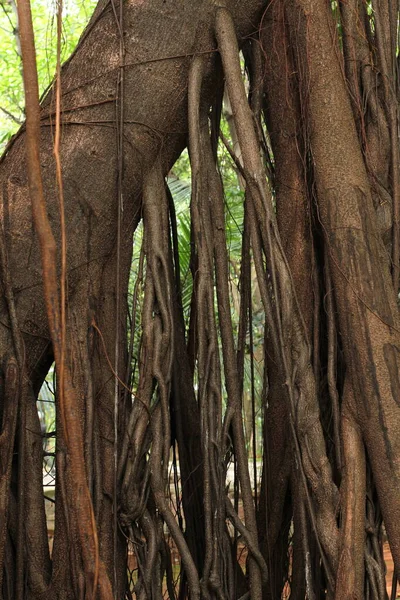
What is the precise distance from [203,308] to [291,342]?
10.3 inches

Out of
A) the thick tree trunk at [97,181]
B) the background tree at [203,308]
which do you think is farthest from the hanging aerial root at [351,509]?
the thick tree trunk at [97,181]

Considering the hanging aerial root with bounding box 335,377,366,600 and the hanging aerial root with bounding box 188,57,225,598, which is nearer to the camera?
the hanging aerial root with bounding box 335,377,366,600

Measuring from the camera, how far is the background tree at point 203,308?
A: 7.55 feet

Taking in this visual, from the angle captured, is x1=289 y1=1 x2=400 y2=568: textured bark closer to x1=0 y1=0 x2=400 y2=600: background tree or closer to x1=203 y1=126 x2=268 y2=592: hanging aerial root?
x1=0 y1=0 x2=400 y2=600: background tree

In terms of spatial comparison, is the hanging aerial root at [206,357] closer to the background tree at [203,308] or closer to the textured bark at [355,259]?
the background tree at [203,308]

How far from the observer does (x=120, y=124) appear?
2.38 metres

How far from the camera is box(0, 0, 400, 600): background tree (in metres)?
2.30

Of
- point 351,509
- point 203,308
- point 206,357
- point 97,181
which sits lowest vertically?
point 351,509

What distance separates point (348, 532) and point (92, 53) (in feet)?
4.79

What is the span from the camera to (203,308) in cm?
242

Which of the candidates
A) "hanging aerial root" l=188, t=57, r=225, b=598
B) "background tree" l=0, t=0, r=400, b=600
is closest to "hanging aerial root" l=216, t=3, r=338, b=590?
"background tree" l=0, t=0, r=400, b=600

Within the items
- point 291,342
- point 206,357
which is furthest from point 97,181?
point 291,342

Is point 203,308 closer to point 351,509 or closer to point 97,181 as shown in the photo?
point 97,181

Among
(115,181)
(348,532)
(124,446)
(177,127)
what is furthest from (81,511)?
(177,127)
